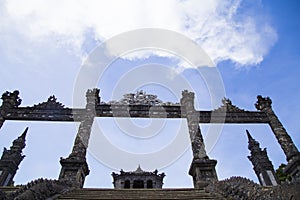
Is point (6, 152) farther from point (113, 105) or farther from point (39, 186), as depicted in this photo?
point (39, 186)

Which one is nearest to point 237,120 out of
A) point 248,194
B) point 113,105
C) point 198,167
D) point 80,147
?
point 198,167

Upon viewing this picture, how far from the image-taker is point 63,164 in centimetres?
967

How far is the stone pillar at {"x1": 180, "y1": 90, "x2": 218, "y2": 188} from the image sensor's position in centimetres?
928

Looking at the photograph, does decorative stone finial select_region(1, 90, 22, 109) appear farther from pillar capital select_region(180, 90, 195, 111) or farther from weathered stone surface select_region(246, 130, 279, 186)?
weathered stone surface select_region(246, 130, 279, 186)

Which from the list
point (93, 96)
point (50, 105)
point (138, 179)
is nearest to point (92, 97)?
point (93, 96)

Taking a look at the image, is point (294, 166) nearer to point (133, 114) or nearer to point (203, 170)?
point (203, 170)

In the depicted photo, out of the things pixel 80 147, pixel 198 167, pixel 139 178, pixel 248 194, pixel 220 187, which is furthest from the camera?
pixel 139 178

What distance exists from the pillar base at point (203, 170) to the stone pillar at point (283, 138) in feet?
9.95

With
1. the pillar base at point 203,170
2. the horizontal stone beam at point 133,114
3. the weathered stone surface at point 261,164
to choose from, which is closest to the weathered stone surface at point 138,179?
the horizontal stone beam at point 133,114

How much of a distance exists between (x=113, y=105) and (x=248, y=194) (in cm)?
1013

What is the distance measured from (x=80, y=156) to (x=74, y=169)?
764mm

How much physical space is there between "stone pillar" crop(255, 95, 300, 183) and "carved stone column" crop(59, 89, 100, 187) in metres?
7.64

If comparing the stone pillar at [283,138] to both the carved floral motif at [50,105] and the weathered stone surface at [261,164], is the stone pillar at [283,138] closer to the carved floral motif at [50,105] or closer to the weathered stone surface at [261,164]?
the weathered stone surface at [261,164]

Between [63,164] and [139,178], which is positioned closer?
[63,164]
